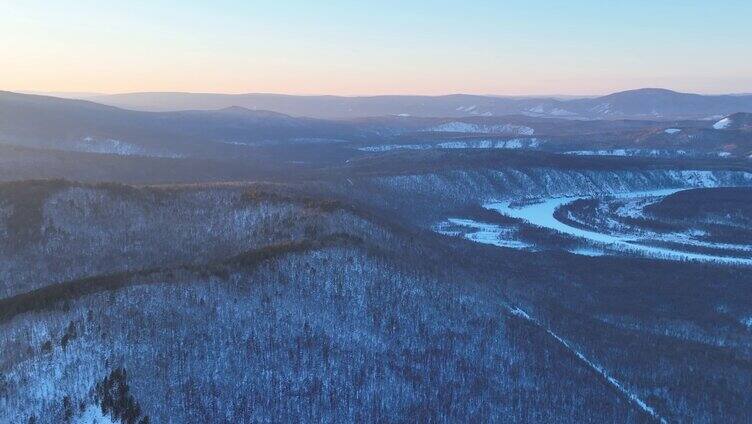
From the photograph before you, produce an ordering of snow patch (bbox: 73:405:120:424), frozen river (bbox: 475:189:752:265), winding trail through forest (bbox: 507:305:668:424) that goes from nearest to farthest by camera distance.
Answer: snow patch (bbox: 73:405:120:424) < winding trail through forest (bbox: 507:305:668:424) < frozen river (bbox: 475:189:752:265)

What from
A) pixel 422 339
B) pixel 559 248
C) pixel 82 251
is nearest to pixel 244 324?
pixel 422 339

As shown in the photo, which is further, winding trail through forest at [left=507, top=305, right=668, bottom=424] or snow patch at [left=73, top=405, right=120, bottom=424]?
winding trail through forest at [left=507, top=305, right=668, bottom=424]

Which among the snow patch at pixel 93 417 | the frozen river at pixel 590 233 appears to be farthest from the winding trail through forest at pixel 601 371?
the frozen river at pixel 590 233

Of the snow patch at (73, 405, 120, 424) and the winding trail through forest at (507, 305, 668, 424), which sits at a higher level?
the snow patch at (73, 405, 120, 424)

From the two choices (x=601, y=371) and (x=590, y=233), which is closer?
(x=601, y=371)

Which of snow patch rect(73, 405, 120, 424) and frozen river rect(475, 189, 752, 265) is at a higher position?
snow patch rect(73, 405, 120, 424)

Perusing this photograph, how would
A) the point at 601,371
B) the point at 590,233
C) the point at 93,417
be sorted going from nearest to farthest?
1. the point at 93,417
2. the point at 601,371
3. the point at 590,233

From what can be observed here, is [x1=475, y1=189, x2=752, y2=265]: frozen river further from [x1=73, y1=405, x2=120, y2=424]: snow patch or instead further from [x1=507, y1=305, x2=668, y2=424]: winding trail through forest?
[x1=73, y1=405, x2=120, y2=424]: snow patch

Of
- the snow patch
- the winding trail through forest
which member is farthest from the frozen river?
the snow patch

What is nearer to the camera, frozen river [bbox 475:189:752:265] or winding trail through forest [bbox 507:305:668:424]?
winding trail through forest [bbox 507:305:668:424]

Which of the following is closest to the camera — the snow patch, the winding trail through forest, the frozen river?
the snow patch

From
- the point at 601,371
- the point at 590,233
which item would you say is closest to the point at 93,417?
the point at 601,371

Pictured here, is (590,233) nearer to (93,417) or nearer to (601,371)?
(601,371)
